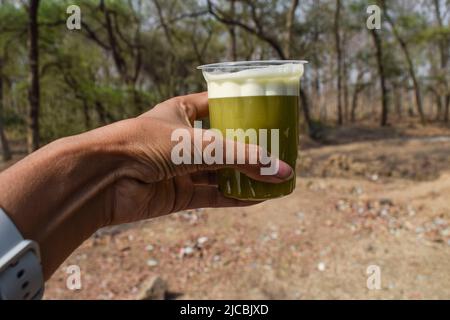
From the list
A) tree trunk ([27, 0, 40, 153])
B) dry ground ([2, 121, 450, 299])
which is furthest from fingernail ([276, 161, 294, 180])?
tree trunk ([27, 0, 40, 153])

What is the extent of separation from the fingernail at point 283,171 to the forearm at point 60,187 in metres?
0.48

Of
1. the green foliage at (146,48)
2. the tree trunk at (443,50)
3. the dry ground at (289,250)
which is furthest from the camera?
the tree trunk at (443,50)

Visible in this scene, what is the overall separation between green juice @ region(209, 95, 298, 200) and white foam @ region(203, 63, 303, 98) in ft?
0.05

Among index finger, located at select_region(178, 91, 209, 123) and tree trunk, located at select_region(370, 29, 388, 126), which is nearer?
index finger, located at select_region(178, 91, 209, 123)

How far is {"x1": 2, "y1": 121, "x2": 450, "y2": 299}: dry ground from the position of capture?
3.78 meters

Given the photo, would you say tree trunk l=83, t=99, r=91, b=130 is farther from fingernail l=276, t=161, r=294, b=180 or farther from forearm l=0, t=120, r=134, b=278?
fingernail l=276, t=161, r=294, b=180

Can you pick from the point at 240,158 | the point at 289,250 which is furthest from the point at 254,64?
the point at 289,250

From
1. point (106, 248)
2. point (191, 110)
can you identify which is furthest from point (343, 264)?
point (191, 110)

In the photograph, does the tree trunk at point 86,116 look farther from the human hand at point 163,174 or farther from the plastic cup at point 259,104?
the plastic cup at point 259,104

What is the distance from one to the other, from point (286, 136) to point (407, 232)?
3.99m

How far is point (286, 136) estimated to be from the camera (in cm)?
134

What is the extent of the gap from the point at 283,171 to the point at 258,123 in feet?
0.55

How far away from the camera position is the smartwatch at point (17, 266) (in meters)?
0.98

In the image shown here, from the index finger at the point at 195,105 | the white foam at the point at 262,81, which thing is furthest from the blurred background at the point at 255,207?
the white foam at the point at 262,81
